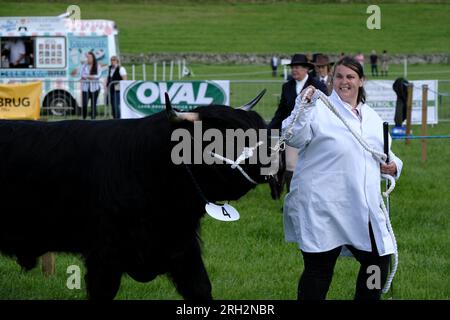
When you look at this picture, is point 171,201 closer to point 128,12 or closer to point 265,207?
point 265,207

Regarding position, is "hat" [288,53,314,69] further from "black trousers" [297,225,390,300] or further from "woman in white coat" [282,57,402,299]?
"black trousers" [297,225,390,300]

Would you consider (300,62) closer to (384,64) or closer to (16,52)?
(16,52)

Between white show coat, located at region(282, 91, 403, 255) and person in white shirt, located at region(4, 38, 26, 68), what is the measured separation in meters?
23.6

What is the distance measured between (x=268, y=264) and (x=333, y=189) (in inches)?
111

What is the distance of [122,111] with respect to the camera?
17.4 m

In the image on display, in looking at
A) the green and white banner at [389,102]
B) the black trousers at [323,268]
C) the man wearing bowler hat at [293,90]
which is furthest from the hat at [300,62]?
the green and white banner at [389,102]

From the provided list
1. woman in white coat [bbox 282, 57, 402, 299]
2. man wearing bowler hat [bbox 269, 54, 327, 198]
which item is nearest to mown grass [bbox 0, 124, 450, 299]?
man wearing bowler hat [bbox 269, 54, 327, 198]

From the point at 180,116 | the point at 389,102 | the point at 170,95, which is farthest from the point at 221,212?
the point at 389,102

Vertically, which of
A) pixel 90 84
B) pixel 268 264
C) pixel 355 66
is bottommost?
pixel 268 264

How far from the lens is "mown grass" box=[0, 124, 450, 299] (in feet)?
23.5

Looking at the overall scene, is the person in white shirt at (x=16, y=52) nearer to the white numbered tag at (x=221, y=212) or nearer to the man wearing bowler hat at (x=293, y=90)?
the man wearing bowler hat at (x=293, y=90)

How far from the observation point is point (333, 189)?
5.40 meters

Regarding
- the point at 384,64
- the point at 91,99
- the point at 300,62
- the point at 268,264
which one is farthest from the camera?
the point at 384,64

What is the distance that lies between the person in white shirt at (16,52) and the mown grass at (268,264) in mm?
18281
